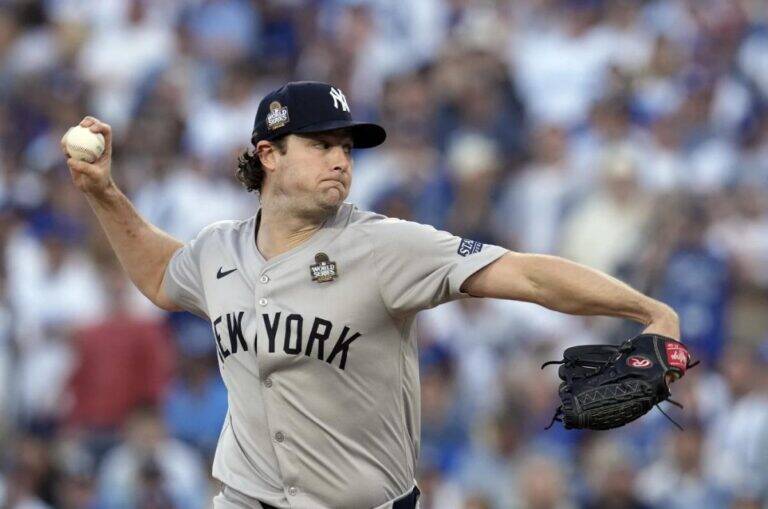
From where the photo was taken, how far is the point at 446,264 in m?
4.78

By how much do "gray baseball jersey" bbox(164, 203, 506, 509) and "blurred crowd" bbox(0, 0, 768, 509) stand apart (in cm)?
390

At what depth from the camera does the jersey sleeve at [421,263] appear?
4742 mm

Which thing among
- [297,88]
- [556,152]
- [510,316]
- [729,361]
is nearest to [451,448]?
[510,316]

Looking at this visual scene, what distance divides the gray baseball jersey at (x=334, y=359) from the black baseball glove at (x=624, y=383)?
1.68 feet

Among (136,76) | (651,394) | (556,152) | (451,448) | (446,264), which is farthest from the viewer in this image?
(136,76)

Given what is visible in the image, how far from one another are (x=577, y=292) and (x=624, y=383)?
0.31 m

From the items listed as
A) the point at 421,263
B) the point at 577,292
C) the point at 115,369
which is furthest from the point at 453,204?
the point at 577,292

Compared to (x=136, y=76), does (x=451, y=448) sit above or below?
below

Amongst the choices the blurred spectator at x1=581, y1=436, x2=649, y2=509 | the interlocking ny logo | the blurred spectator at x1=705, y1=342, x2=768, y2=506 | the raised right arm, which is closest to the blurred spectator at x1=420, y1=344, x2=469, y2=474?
the blurred spectator at x1=581, y1=436, x2=649, y2=509

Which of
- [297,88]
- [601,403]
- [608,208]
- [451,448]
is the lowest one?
[451,448]

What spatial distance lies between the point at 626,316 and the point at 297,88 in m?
1.39

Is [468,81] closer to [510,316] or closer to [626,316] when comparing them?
[510,316]

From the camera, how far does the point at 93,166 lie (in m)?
5.34

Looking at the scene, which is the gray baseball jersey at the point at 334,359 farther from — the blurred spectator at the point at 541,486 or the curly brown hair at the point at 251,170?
the blurred spectator at the point at 541,486
